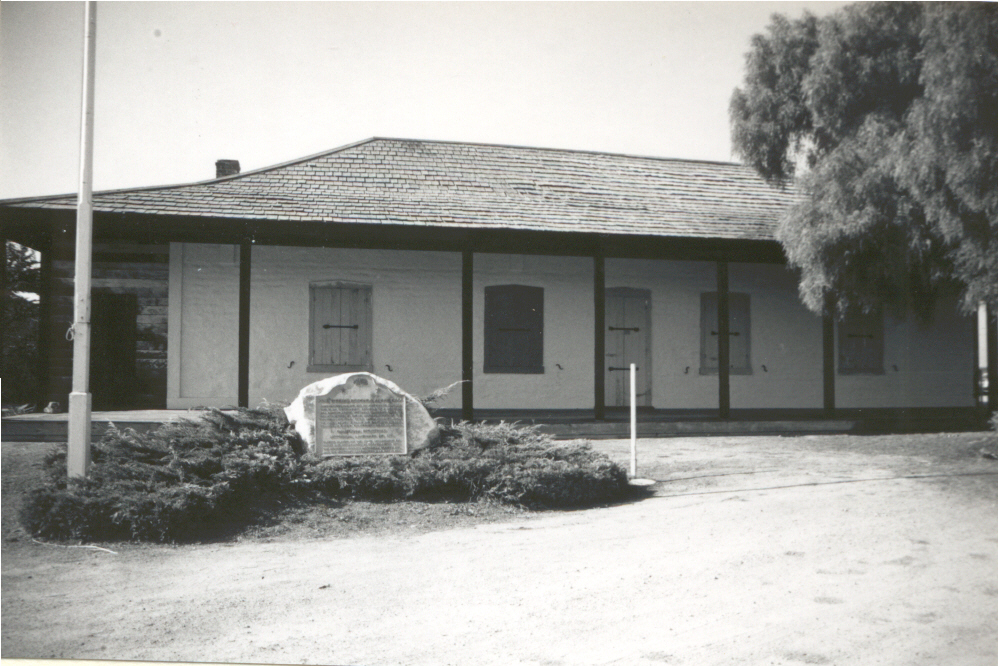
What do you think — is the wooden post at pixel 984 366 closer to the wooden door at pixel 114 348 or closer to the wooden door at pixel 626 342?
the wooden door at pixel 626 342

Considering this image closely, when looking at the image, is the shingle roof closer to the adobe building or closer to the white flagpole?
the adobe building

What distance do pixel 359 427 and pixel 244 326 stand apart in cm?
369

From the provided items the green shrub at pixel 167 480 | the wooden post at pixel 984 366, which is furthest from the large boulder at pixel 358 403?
the wooden post at pixel 984 366

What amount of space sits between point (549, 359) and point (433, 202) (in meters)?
3.43

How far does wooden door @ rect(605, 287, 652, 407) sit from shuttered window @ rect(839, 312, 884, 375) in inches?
138

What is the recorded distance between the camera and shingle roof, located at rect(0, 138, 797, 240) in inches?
402

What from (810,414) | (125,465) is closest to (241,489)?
(125,465)

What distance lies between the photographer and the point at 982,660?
14.3 feet

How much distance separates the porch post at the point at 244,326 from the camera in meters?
9.90

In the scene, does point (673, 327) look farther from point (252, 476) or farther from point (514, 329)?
point (252, 476)

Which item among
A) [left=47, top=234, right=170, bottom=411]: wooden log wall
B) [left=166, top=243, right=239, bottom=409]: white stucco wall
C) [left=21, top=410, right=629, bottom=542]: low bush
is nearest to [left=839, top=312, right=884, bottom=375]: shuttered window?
[left=21, top=410, right=629, bottom=542]: low bush

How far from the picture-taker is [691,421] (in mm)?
10672

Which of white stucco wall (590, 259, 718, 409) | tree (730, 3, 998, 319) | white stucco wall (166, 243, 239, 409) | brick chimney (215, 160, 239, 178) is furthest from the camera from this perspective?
brick chimney (215, 160, 239, 178)

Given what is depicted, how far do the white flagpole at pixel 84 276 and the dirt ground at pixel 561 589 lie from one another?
0.73 meters
